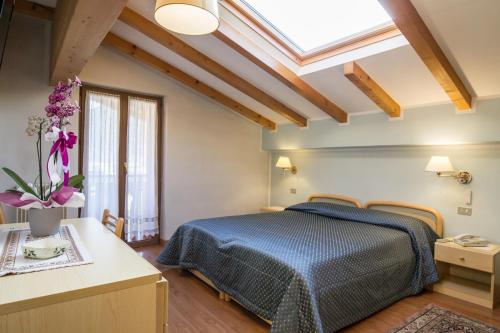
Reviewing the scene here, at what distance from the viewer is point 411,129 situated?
11.4 feet

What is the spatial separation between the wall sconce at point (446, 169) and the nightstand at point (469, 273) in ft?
2.27

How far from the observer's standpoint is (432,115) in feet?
10.9

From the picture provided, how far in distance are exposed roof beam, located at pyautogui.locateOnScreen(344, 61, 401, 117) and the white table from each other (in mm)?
2623

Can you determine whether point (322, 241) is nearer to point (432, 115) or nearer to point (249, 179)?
point (432, 115)

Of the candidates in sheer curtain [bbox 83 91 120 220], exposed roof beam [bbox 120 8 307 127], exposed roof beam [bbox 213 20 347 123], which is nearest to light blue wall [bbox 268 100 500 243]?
exposed roof beam [bbox 120 8 307 127]

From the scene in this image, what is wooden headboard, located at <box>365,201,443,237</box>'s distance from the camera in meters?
3.38

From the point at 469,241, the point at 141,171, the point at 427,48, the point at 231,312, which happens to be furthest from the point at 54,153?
the point at 469,241

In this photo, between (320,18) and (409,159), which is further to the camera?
(409,159)

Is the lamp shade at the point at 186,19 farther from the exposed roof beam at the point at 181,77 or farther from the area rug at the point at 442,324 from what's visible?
the area rug at the point at 442,324

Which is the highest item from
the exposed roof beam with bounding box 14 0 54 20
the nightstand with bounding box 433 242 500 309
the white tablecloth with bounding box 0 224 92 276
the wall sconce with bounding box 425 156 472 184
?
the exposed roof beam with bounding box 14 0 54 20

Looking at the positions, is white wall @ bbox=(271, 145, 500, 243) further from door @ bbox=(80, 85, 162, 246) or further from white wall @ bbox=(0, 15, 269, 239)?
door @ bbox=(80, 85, 162, 246)

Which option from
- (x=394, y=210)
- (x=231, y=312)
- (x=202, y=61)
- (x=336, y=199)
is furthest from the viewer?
(x=336, y=199)

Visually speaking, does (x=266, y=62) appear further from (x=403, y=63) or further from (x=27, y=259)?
(x=27, y=259)

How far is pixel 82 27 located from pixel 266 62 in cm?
180
